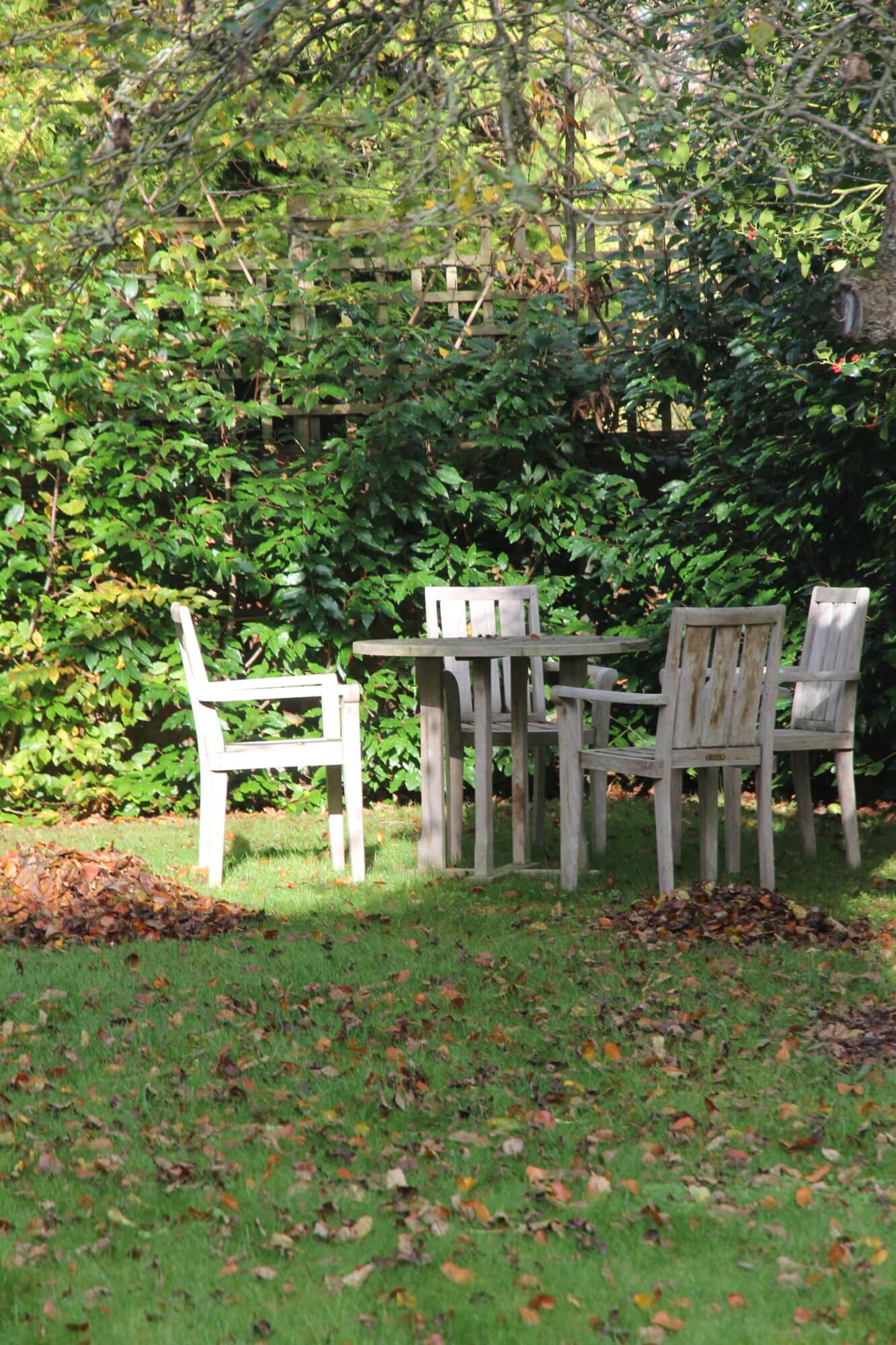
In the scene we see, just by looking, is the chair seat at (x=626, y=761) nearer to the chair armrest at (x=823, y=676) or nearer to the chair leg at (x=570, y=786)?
the chair leg at (x=570, y=786)

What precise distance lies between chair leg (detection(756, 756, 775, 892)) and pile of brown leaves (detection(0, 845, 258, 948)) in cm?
179

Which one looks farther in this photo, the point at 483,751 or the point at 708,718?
the point at 483,751

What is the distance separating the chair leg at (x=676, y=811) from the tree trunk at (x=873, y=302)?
1882 millimetres

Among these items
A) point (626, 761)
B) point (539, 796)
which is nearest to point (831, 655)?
point (626, 761)

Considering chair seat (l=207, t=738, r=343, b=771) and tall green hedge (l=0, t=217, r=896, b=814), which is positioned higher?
tall green hedge (l=0, t=217, r=896, b=814)

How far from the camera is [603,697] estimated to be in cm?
480

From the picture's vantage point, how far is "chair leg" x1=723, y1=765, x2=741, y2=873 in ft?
16.9

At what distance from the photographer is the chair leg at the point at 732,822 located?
5.16 metres

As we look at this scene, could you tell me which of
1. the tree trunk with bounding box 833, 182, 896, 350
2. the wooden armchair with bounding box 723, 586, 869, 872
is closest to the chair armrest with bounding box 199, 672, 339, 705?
the wooden armchair with bounding box 723, 586, 869, 872

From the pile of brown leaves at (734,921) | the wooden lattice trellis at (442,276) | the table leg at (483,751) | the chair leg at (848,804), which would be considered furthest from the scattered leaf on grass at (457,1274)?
the wooden lattice trellis at (442,276)

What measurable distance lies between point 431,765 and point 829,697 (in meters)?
1.61

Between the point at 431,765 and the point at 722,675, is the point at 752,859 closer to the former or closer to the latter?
the point at 722,675

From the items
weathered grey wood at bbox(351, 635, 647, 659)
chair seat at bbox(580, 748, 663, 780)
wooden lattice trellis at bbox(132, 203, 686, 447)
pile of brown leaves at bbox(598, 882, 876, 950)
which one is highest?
wooden lattice trellis at bbox(132, 203, 686, 447)

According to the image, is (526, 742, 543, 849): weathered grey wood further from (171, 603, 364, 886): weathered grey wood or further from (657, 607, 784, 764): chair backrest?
(657, 607, 784, 764): chair backrest
